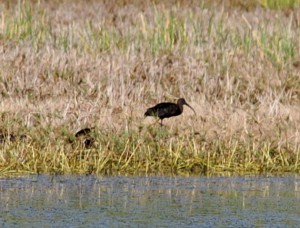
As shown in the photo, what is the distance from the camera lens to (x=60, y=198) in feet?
25.4

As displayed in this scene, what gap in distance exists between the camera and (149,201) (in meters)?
7.64

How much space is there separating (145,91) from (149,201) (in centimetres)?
423

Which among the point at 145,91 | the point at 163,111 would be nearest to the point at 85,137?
the point at 163,111

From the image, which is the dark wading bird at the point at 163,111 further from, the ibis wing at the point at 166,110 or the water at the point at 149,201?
the water at the point at 149,201

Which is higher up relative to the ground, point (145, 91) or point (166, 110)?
point (145, 91)

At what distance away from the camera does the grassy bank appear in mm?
9094

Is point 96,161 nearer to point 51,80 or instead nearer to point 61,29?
point 51,80

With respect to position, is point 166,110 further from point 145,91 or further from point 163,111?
point 145,91

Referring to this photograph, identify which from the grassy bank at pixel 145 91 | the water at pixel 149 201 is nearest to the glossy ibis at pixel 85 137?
the grassy bank at pixel 145 91

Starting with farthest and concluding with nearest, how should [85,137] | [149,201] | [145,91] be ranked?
[145,91], [85,137], [149,201]

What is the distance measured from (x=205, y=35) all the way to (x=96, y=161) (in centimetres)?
539

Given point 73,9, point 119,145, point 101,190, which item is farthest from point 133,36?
point 101,190

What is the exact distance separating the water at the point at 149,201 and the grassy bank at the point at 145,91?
15.5 inches

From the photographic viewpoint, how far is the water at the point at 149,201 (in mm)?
6941
